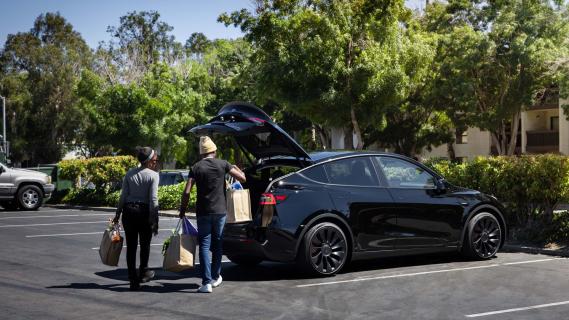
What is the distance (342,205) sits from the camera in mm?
9531

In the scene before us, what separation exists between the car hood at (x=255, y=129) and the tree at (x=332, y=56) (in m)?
18.9

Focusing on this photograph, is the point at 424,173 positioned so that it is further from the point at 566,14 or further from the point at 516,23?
the point at 566,14

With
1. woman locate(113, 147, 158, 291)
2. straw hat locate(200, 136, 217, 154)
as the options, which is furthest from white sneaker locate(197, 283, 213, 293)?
straw hat locate(200, 136, 217, 154)

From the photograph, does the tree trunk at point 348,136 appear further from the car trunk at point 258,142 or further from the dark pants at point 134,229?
the dark pants at point 134,229

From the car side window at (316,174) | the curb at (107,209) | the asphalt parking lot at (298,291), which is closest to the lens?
the asphalt parking lot at (298,291)

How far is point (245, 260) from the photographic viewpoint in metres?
10.4

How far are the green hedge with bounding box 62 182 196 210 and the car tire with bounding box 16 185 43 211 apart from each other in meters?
2.18

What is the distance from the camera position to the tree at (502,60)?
33.4 meters

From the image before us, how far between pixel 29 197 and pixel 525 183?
1613cm

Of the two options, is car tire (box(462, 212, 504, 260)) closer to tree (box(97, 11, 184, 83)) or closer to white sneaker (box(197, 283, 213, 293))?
white sneaker (box(197, 283, 213, 293))

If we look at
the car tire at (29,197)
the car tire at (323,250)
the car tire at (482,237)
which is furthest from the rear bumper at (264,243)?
the car tire at (29,197)

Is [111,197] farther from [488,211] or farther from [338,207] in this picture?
[338,207]

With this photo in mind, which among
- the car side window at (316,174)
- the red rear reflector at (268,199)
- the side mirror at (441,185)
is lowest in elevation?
the red rear reflector at (268,199)

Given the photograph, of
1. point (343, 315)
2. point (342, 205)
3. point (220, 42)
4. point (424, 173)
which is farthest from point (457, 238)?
point (220, 42)
